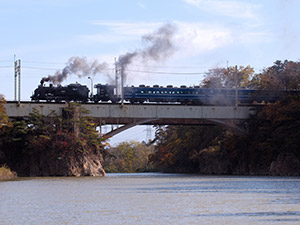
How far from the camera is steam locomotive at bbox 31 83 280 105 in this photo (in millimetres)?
60625

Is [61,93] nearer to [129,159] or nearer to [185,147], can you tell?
[185,147]

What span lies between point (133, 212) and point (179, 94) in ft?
143

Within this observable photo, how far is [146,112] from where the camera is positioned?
6109 centimetres

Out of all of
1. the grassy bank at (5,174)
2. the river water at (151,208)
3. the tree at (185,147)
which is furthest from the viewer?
the tree at (185,147)

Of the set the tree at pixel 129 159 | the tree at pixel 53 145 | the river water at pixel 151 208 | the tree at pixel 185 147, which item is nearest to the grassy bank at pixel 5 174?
the tree at pixel 53 145

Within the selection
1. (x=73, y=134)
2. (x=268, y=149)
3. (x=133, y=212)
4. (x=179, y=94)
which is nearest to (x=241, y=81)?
(x=179, y=94)

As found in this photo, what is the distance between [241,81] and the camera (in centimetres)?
8512

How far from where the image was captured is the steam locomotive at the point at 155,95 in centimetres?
6062

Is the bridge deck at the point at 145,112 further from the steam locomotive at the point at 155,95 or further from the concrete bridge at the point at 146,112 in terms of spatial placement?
the steam locomotive at the point at 155,95

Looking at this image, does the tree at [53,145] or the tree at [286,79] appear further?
the tree at [286,79]

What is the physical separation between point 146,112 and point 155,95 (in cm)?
333

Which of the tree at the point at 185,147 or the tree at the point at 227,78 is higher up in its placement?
the tree at the point at 227,78

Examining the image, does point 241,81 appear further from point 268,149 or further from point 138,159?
point 138,159

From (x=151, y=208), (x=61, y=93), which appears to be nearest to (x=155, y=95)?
(x=61, y=93)
